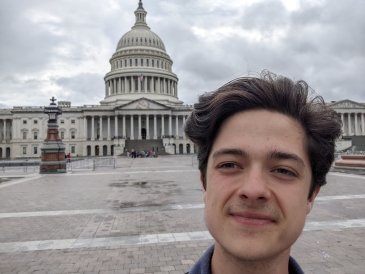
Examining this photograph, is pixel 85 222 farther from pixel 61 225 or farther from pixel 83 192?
pixel 83 192

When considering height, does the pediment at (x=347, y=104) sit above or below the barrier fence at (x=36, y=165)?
above

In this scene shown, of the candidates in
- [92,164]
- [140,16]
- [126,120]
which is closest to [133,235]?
[92,164]

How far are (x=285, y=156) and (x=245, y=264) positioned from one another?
557 mm

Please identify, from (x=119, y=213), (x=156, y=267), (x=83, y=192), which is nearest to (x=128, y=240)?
(x=156, y=267)

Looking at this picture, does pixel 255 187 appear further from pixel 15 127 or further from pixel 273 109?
pixel 15 127

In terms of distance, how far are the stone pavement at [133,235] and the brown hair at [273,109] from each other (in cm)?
466

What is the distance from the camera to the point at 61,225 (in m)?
9.36

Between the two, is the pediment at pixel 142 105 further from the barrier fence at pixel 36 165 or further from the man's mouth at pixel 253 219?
the man's mouth at pixel 253 219

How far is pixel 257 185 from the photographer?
55.2 inches

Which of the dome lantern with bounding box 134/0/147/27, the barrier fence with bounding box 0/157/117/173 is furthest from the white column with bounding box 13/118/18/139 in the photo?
the dome lantern with bounding box 134/0/147/27

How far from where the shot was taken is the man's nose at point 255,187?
140 cm

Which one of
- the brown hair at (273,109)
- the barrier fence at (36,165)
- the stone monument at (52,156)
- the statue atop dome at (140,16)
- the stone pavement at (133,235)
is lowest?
the barrier fence at (36,165)

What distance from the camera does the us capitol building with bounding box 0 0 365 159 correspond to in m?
88.2

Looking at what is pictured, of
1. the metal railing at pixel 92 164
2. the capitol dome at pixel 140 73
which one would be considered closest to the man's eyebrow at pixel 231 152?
the metal railing at pixel 92 164
